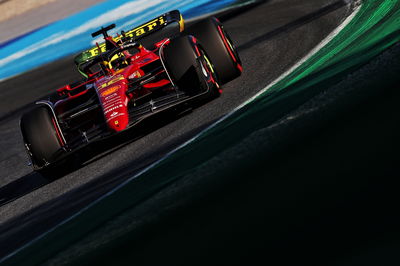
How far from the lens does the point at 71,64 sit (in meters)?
15.4

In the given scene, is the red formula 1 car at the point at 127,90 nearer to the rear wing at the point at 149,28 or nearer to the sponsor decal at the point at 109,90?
the sponsor decal at the point at 109,90

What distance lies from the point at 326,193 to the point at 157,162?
299cm

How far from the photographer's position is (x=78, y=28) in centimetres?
1852

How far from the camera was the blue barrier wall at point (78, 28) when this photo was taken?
16.7 meters

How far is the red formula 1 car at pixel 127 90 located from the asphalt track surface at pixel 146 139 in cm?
27

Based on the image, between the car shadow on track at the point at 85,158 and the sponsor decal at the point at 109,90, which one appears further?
the sponsor decal at the point at 109,90

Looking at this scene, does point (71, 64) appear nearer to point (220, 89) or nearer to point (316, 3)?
point (316, 3)

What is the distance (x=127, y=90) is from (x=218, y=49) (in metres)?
1.35

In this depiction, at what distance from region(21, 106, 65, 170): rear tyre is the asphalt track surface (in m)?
0.28

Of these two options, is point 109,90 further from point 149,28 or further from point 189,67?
A: point 149,28

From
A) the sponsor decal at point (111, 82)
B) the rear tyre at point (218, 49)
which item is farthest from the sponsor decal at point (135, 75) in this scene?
the rear tyre at point (218, 49)

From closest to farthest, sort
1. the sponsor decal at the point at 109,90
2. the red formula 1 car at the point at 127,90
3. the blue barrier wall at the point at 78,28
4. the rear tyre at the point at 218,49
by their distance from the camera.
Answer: the red formula 1 car at the point at 127,90 < the sponsor decal at the point at 109,90 < the rear tyre at the point at 218,49 < the blue barrier wall at the point at 78,28

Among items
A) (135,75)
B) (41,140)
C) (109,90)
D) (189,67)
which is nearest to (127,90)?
(109,90)

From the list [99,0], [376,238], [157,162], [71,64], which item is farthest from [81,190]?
[99,0]
